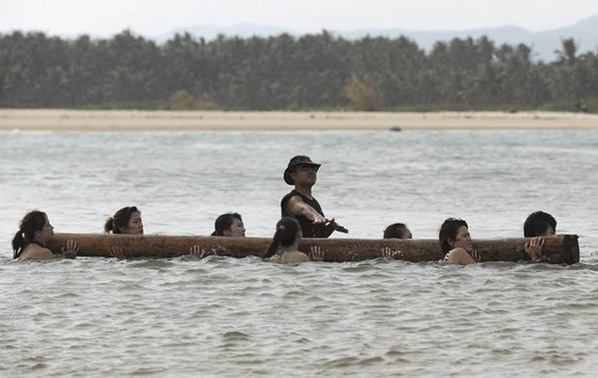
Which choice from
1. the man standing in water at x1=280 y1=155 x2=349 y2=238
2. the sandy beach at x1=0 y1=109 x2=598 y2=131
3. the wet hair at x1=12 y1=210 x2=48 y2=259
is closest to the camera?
the man standing in water at x1=280 y1=155 x2=349 y2=238

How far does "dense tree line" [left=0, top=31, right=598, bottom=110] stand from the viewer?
262 feet

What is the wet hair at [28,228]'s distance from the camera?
41.0 ft

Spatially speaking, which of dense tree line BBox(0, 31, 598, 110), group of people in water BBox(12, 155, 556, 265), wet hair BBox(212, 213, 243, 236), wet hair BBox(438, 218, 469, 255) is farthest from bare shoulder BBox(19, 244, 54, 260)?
dense tree line BBox(0, 31, 598, 110)

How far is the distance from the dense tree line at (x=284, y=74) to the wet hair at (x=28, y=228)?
214 ft

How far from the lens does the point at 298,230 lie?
11.9 m

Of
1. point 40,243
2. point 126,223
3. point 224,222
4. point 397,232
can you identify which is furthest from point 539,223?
point 40,243

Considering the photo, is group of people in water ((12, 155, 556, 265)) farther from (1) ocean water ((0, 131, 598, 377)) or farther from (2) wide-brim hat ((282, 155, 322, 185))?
(1) ocean water ((0, 131, 598, 377))

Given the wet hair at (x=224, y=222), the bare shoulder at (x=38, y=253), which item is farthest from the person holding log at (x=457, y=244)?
the bare shoulder at (x=38, y=253)

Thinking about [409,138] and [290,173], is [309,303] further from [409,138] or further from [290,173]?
[409,138]

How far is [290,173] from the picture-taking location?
12344mm

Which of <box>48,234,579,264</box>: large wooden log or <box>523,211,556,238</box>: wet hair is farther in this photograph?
<box>523,211,556,238</box>: wet hair

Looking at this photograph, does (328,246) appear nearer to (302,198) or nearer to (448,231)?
(302,198)

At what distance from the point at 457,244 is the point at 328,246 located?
1.18m

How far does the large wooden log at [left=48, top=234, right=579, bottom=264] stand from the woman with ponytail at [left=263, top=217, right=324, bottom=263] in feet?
0.24
